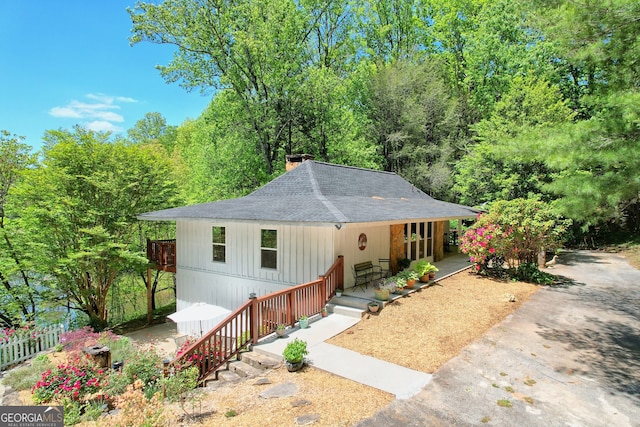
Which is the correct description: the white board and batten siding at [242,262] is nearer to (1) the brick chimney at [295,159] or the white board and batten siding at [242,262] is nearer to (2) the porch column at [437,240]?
(1) the brick chimney at [295,159]

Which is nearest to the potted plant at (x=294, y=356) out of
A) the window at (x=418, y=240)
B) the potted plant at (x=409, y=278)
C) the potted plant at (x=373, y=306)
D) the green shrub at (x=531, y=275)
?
the potted plant at (x=373, y=306)

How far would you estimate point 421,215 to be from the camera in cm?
1196

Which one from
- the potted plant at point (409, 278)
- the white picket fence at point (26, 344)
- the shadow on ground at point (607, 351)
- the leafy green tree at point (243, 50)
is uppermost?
the leafy green tree at point (243, 50)

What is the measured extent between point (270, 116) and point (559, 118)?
55.8ft

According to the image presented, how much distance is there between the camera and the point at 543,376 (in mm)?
5414

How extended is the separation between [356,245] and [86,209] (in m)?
10.1

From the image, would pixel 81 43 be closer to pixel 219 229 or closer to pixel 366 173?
pixel 219 229

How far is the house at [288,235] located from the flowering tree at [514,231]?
184 cm

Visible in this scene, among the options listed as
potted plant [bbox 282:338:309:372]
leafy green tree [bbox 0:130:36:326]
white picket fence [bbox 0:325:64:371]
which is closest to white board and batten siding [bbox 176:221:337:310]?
potted plant [bbox 282:338:309:372]

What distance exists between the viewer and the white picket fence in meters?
9.66

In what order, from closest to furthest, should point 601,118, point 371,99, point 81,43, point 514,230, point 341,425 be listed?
1. point 341,425
2. point 601,118
3. point 514,230
4. point 81,43
5. point 371,99

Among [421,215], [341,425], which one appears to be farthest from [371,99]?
[341,425]

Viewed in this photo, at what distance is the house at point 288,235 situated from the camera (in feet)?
31.0

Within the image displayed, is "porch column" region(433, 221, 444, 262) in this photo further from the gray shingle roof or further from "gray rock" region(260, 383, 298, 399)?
"gray rock" region(260, 383, 298, 399)
